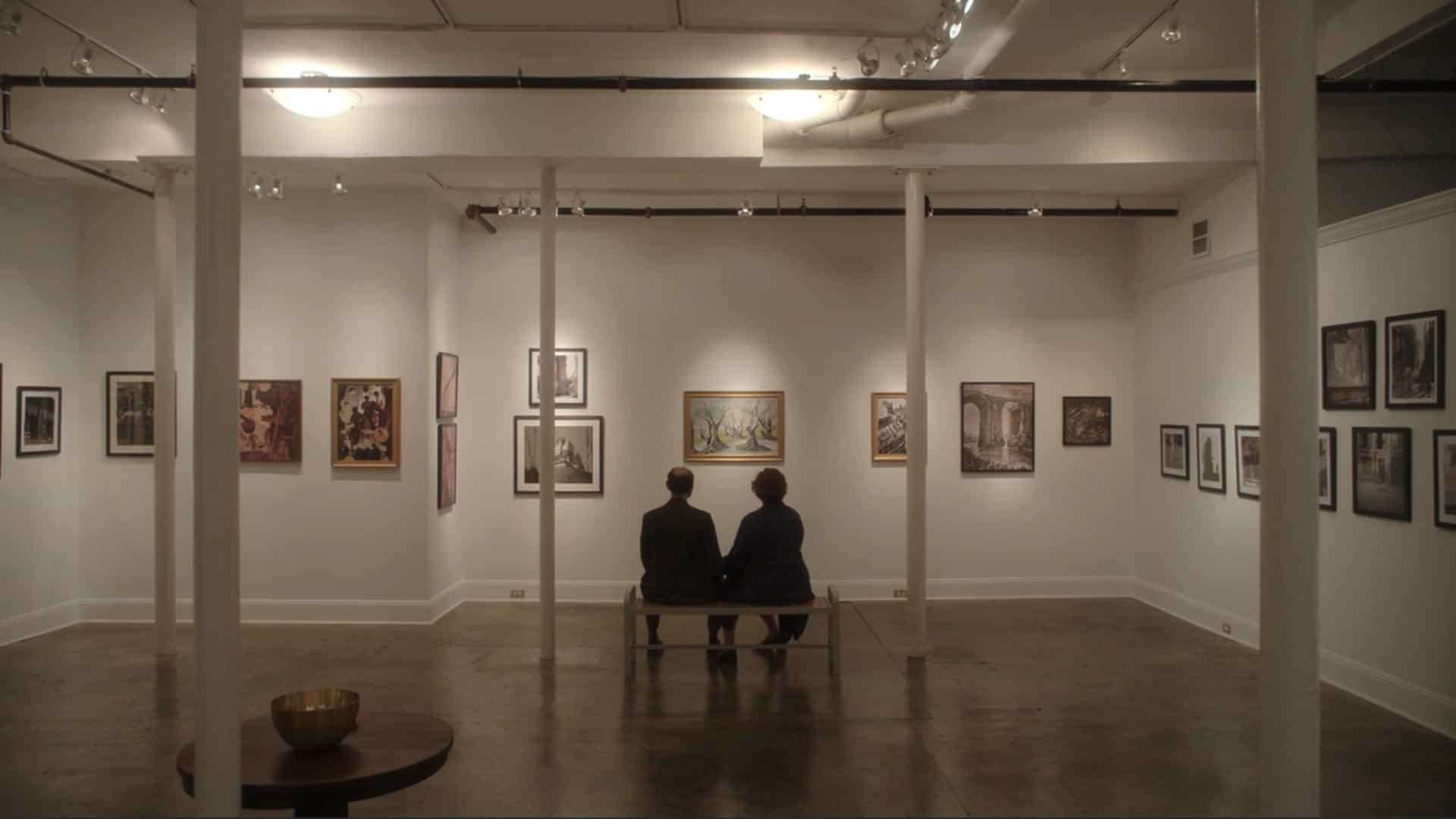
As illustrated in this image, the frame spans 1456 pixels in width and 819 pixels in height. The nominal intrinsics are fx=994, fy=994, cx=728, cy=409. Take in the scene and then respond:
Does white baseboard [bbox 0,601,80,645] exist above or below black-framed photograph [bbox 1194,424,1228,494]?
below

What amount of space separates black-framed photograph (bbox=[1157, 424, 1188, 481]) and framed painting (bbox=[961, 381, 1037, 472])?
1.49m

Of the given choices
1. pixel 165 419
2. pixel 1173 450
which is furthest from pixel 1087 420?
pixel 165 419

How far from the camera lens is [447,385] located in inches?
471

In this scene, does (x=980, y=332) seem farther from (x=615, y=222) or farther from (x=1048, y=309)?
(x=615, y=222)

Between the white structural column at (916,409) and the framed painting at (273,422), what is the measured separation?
6.86m

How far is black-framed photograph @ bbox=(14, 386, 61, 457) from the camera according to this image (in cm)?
1039

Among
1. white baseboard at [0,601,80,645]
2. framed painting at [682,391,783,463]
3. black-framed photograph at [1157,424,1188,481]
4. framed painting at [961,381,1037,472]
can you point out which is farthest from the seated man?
white baseboard at [0,601,80,645]

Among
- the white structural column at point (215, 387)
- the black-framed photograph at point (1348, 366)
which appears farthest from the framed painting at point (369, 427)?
the black-framed photograph at point (1348, 366)

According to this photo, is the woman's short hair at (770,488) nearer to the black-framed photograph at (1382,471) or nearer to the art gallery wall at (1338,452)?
the art gallery wall at (1338,452)

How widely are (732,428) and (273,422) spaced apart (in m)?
5.39

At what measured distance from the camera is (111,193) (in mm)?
11445

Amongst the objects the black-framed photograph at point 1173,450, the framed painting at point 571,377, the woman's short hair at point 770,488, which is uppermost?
the framed painting at point 571,377

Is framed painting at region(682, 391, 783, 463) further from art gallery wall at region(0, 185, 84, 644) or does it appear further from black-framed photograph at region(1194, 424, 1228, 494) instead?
art gallery wall at region(0, 185, 84, 644)

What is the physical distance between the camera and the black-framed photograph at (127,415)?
1134cm
